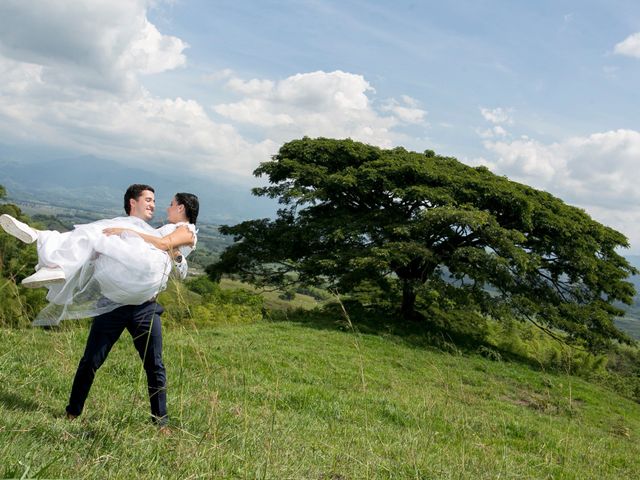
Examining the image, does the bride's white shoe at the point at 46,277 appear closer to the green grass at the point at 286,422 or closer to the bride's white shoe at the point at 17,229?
the bride's white shoe at the point at 17,229

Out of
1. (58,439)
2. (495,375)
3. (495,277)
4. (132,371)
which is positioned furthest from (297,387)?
(495,277)

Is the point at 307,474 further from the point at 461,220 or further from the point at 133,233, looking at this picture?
the point at 461,220

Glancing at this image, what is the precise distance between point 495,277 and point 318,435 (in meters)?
13.9

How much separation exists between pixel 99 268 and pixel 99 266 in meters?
0.02

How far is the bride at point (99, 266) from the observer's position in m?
3.93

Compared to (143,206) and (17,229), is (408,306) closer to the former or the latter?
(143,206)

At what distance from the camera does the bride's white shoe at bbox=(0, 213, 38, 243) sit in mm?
3617

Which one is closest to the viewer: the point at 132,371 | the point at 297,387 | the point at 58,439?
the point at 58,439

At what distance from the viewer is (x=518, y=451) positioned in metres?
6.67

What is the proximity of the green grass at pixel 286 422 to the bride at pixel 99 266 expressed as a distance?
1.90 ft

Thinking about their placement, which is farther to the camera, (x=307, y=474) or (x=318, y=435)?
(x=318, y=435)

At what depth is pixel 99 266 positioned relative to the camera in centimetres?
408

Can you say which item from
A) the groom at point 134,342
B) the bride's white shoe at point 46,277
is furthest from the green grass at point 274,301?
the bride's white shoe at point 46,277

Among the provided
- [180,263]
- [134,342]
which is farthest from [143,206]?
[134,342]
